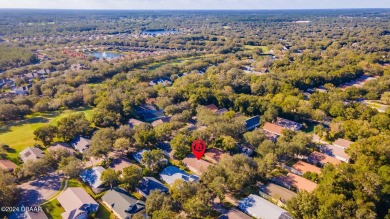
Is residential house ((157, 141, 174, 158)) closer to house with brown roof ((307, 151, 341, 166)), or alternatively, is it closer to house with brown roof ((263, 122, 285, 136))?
house with brown roof ((263, 122, 285, 136))

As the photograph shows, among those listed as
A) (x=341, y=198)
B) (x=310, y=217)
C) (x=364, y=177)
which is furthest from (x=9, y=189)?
(x=364, y=177)

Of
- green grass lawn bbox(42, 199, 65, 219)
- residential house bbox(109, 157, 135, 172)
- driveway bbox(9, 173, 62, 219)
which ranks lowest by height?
green grass lawn bbox(42, 199, 65, 219)

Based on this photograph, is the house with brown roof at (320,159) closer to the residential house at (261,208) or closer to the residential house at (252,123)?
the residential house at (252,123)

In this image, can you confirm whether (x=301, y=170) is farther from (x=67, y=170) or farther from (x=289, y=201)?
(x=67, y=170)

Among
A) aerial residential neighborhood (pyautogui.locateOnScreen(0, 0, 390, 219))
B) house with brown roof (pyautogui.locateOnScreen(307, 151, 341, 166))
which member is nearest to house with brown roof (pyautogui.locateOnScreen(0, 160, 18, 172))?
aerial residential neighborhood (pyautogui.locateOnScreen(0, 0, 390, 219))

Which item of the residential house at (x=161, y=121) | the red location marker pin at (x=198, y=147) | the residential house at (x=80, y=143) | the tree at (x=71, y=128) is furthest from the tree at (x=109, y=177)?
the residential house at (x=161, y=121)
